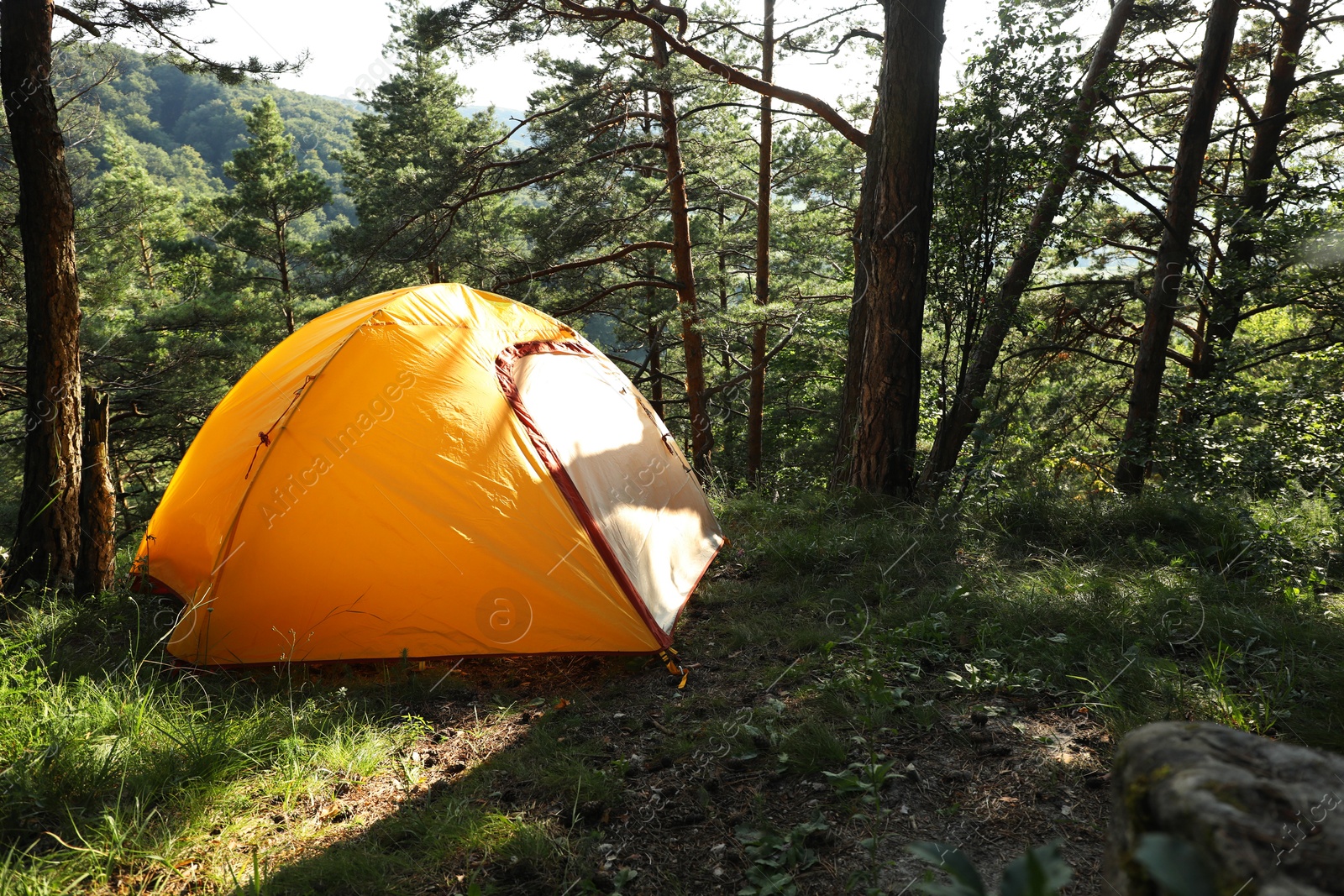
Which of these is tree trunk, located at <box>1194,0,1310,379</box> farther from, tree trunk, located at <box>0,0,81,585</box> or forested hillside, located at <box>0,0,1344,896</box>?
tree trunk, located at <box>0,0,81,585</box>

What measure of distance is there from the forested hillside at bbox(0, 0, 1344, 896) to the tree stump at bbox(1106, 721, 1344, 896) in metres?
0.05

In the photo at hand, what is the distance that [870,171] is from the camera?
5156 millimetres

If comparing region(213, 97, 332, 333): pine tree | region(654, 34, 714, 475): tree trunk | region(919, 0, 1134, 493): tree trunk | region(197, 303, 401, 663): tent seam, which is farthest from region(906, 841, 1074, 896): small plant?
region(213, 97, 332, 333): pine tree

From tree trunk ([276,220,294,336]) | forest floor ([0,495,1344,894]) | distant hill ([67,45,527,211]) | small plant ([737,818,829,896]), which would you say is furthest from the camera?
distant hill ([67,45,527,211])

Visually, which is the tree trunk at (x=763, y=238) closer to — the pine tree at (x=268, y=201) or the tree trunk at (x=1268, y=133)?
the tree trunk at (x=1268, y=133)

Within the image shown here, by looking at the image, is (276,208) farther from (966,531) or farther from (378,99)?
(966,531)

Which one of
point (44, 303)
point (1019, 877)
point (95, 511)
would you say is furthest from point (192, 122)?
point (1019, 877)

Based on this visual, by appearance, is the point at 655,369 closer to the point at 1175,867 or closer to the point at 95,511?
the point at 95,511

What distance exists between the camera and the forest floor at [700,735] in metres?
2.05

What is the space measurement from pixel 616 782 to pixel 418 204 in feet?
29.1

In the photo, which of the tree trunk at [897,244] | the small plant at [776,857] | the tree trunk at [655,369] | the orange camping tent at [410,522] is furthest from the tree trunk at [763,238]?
the small plant at [776,857]

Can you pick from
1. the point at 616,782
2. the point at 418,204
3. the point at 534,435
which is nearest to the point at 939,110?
the point at 534,435

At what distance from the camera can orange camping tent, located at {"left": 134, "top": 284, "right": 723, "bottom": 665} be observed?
3.27 metres

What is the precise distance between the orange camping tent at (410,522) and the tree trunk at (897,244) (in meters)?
2.12
